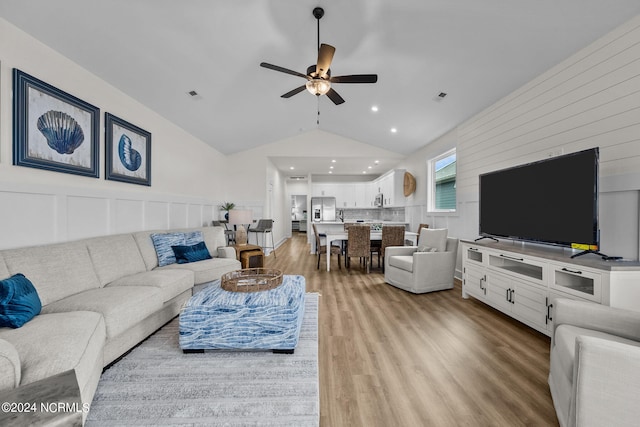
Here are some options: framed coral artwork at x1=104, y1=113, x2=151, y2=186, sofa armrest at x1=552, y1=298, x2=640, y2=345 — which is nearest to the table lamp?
framed coral artwork at x1=104, y1=113, x2=151, y2=186

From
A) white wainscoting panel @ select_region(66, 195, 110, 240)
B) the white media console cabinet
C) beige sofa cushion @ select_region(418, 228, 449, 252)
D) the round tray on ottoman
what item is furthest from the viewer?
beige sofa cushion @ select_region(418, 228, 449, 252)

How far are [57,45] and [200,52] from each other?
1239 millimetres

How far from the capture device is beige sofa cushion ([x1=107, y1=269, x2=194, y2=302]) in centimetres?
253

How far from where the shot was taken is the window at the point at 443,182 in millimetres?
5094

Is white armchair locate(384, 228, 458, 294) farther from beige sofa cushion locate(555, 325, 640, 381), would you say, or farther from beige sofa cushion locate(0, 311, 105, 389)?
beige sofa cushion locate(0, 311, 105, 389)

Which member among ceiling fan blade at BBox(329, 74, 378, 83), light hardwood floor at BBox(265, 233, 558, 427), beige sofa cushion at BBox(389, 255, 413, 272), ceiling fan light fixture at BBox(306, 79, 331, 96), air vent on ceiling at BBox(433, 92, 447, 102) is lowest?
light hardwood floor at BBox(265, 233, 558, 427)

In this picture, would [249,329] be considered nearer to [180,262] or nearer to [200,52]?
[180,262]

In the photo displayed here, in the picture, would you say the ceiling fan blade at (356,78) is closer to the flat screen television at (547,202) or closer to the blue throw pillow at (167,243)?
the flat screen television at (547,202)

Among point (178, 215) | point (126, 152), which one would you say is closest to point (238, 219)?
point (178, 215)

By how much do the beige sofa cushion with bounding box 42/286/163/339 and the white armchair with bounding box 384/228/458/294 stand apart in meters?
3.09

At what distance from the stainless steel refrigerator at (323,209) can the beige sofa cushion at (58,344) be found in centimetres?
824

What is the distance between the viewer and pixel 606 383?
43.5 inches

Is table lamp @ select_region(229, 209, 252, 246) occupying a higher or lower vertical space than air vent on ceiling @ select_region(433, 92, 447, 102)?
lower

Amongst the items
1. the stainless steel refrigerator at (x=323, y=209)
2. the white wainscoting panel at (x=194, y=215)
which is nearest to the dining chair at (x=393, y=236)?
the white wainscoting panel at (x=194, y=215)
